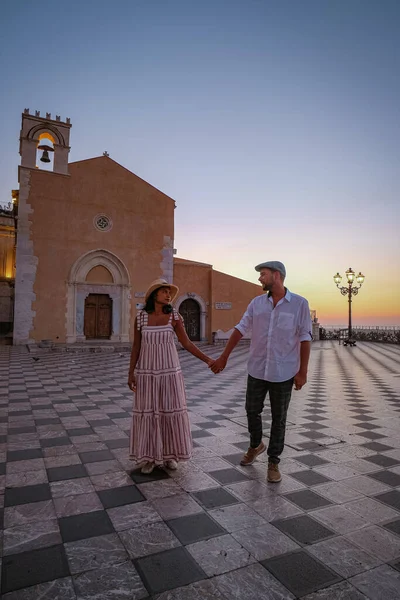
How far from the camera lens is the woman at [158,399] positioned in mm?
3321

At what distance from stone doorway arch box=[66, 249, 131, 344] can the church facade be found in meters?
0.05

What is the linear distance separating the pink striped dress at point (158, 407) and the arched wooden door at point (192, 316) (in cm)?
1892

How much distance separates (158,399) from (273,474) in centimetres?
113

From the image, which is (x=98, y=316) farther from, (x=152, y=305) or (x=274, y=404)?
(x=274, y=404)

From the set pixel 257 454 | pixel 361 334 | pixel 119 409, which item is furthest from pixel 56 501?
pixel 361 334

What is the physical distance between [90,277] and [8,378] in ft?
34.7

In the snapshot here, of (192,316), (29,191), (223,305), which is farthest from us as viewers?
(223,305)

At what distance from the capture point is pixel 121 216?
1941 centimetres

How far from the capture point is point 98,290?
60.8 ft

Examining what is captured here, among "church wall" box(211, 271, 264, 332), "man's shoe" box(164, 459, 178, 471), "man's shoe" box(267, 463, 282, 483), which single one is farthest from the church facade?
"man's shoe" box(267, 463, 282, 483)

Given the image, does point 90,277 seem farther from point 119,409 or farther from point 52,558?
point 52,558

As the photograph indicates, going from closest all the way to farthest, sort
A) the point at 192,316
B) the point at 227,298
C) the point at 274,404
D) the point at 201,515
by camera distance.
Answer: the point at 201,515 < the point at 274,404 < the point at 192,316 < the point at 227,298

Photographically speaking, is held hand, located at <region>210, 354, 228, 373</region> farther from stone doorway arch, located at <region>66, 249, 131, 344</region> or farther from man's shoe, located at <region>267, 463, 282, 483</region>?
stone doorway arch, located at <region>66, 249, 131, 344</region>

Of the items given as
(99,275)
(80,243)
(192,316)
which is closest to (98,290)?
(99,275)
